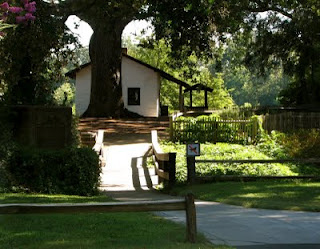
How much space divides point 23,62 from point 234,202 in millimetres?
Answer: 11589

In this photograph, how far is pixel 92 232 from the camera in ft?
29.4

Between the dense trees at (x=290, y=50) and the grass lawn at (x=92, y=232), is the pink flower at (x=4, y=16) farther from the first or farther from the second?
the dense trees at (x=290, y=50)

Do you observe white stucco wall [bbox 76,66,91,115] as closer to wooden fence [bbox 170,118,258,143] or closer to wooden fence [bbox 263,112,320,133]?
wooden fence [bbox 263,112,320,133]

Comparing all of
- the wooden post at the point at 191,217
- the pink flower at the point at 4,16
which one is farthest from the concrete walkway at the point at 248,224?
the pink flower at the point at 4,16

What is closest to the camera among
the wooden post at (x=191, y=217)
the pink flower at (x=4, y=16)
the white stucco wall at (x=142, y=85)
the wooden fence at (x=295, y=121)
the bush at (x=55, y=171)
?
the wooden post at (x=191, y=217)

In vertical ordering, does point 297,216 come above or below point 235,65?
below

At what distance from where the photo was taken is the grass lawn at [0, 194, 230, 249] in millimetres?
7957

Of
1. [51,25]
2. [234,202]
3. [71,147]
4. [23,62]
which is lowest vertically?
[234,202]

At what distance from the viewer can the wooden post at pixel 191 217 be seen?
806cm

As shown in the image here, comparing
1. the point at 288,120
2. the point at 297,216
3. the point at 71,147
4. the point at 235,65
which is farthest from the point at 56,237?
the point at 235,65

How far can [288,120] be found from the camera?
33.8 meters

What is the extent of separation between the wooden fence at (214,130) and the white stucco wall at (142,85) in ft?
67.9

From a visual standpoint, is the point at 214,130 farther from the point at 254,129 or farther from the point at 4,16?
the point at 4,16

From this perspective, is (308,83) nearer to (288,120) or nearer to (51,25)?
(288,120)
